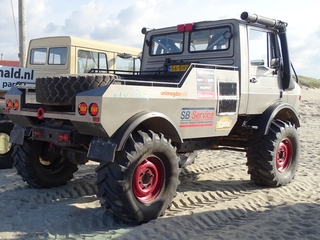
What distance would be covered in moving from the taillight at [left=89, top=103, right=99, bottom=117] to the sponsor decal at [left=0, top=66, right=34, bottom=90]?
13.1ft

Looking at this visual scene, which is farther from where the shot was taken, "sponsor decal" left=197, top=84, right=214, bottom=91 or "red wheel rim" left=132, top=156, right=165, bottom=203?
Answer: "sponsor decal" left=197, top=84, right=214, bottom=91

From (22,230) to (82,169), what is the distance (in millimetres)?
2926

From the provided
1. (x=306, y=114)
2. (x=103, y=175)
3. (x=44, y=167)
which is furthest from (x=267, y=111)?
(x=306, y=114)

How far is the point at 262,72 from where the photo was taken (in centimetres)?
610

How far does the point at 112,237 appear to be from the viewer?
4.04 metres

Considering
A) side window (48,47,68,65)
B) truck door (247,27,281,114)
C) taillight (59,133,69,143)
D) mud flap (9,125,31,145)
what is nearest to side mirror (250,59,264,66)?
truck door (247,27,281,114)

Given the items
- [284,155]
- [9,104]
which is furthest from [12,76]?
[284,155]

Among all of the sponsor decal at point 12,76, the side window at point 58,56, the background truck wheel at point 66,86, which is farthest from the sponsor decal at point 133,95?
the side window at point 58,56

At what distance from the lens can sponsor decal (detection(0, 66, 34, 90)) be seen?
7.82m

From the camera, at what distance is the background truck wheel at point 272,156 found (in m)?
6.09

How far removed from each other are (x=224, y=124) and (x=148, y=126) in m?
1.22

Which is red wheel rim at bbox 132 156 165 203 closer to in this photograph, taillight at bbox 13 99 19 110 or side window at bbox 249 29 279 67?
taillight at bbox 13 99 19 110

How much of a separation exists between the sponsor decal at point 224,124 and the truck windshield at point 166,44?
1486mm

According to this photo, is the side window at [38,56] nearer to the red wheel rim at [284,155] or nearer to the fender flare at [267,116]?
the fender flare at [267,116]
